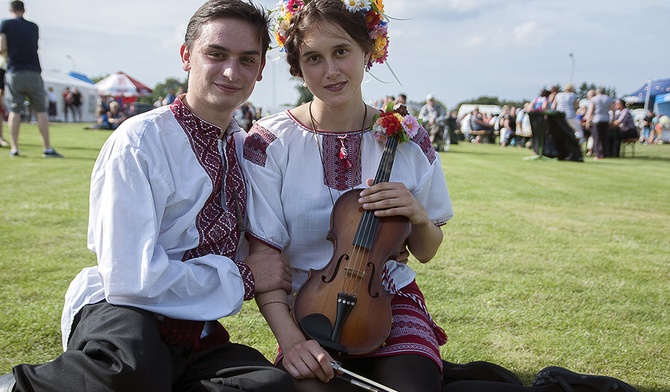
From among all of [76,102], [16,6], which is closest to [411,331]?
[16,6]

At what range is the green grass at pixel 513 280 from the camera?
114 inches

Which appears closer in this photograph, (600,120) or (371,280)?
(371,280)

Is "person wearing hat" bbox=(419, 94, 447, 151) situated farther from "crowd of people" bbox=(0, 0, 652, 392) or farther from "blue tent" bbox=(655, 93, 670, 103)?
"blue tent" bbox=(655, 93, 670, 103)

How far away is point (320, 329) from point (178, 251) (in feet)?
1.77

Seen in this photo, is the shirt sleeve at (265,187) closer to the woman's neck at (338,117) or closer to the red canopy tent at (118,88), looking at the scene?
the woman's neck at (338,117)

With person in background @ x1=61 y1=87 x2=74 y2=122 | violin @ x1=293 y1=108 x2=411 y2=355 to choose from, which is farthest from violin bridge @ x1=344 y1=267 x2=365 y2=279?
person in background @ x1=61 y1=87 x2=74 y2=122

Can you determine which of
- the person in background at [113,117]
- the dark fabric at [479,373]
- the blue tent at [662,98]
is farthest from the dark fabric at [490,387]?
the blue tent at [662,98]

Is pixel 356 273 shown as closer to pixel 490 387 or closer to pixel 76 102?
pixel 490 387

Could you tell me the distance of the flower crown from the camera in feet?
7.43

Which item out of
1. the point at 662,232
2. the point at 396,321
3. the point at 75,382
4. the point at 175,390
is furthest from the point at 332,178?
the point at 662,232

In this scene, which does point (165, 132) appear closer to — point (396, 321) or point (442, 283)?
point (396, 321)

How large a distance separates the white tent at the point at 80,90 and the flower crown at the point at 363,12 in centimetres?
3193

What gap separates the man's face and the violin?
0.55 metres

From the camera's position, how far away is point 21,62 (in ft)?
28.8
